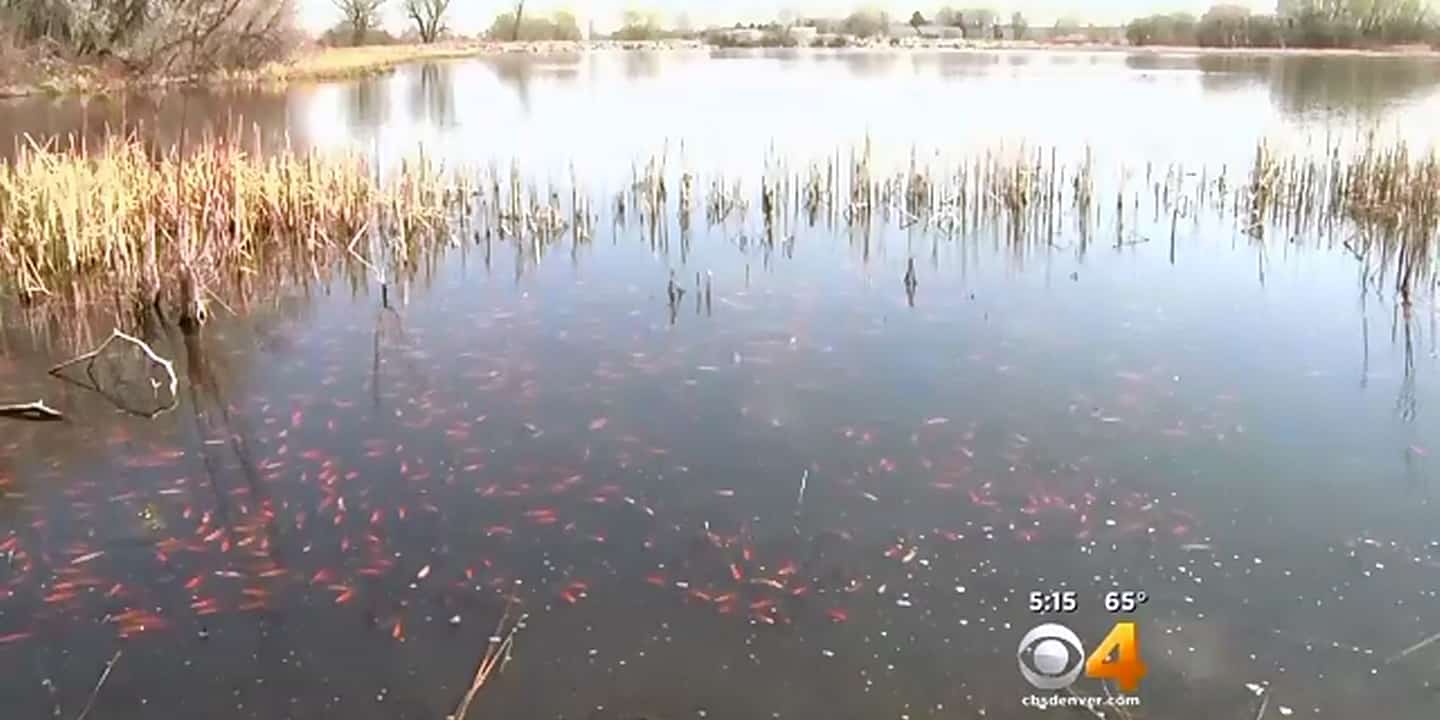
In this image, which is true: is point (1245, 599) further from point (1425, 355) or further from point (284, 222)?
point (284, 222)

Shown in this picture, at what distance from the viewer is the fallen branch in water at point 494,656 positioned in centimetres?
315

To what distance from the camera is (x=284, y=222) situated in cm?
915

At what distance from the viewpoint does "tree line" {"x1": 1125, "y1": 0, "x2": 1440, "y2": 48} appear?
37.3 meters

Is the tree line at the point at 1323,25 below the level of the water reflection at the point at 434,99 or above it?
above

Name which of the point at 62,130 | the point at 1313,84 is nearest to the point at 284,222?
the point at 62,130

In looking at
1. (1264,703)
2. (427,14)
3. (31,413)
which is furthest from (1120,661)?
(427,14)

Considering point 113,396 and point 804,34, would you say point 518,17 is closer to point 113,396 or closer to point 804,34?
point 804,34

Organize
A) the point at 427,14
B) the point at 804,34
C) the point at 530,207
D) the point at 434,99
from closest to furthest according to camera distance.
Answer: the point at 530,207 → the point at 434,99 → the point at 804,34 → the point at 427,14

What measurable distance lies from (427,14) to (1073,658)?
63.0 metres

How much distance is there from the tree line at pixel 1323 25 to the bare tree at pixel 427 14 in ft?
123

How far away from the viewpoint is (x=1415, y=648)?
11.1 ft

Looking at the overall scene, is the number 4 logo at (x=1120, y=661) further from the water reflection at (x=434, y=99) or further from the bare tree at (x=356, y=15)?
the bare tree at (x=356, y=15)

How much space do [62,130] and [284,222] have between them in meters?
9.48

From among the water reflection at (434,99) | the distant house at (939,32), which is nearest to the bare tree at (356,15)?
the water reflection at (434,99)
